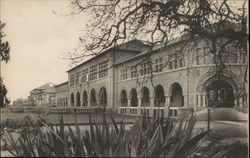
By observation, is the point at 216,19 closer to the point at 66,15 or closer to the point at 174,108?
the point at 66,15

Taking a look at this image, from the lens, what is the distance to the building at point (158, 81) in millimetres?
18422

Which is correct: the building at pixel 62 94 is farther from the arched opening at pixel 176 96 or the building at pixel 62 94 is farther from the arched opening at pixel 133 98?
the arched opening at pixel 176 96

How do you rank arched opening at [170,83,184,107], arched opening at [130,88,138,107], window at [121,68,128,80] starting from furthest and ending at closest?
window at [121,68,128,80], arched opening at [130,88,138,107], arched opening at [170,83,184,107]

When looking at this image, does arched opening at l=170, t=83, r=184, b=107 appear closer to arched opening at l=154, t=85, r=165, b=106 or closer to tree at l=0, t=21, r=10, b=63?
arched opening at l=154, t=85, r=165, b=106

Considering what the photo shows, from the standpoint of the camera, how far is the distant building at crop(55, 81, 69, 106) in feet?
174

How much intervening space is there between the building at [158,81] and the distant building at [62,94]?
504cm

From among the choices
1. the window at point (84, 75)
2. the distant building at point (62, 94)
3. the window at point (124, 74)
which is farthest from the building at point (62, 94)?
the window at point (124, 74)

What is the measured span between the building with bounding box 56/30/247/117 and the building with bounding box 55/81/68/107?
16.6 ft

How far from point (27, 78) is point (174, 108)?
59.8 ft

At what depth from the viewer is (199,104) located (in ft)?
68.6

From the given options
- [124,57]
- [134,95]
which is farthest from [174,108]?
[124,57]

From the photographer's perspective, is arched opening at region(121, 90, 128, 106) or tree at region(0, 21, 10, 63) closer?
tree at region(0, 21, 10, 63)

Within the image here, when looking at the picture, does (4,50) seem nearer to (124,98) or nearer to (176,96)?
(176,96)

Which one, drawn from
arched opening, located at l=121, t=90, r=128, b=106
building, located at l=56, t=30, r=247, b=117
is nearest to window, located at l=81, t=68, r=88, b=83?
building, located at l=56, t=30, r=247, b=117
